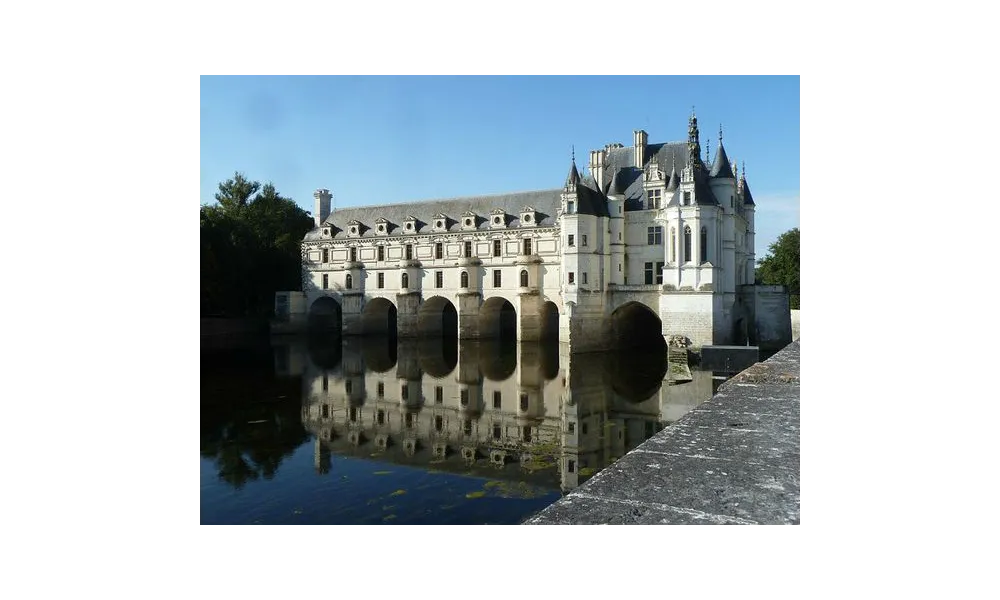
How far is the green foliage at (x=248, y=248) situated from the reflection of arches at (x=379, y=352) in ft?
30.3

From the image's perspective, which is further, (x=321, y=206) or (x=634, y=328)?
(x=321, y=206)

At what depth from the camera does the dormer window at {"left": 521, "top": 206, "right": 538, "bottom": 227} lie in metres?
35.2

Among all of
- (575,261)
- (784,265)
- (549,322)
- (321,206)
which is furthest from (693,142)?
(321,206)

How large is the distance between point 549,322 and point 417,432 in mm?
23192

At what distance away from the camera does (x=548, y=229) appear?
3453 cm

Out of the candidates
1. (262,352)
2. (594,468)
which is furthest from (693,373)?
(262,352)

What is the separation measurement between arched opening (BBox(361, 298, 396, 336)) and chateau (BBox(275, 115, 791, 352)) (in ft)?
0.34

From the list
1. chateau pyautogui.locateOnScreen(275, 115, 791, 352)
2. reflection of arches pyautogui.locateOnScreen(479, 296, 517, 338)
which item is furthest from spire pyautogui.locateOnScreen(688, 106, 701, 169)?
reflection of arches pyautogui.locateOnScreen(479, 296, 517, 338)

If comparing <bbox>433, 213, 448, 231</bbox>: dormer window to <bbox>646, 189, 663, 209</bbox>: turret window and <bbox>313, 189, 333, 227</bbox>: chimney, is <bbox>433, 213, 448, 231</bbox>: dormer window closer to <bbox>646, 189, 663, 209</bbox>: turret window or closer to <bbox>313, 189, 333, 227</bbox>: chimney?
<bbox>313, 189, 333, 227</bbox>: chimney

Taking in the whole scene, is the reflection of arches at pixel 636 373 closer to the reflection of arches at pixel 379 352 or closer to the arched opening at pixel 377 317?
the reflection of arches at pixel 379 352

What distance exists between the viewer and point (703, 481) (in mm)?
→ 5023

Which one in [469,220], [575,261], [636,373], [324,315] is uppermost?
[469,220]

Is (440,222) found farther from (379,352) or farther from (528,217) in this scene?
(379,352)
